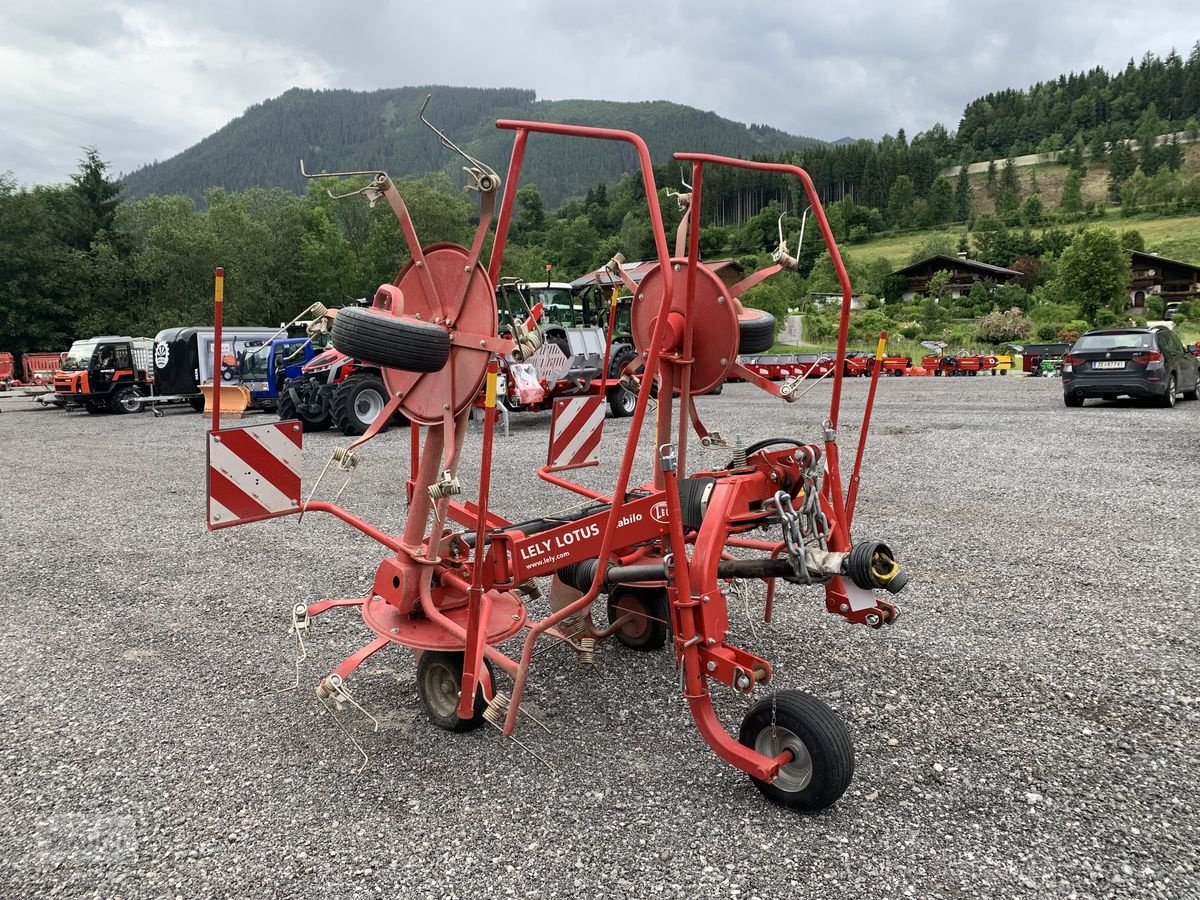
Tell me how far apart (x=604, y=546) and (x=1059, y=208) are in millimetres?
121312

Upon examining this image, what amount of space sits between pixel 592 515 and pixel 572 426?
61.4 inches

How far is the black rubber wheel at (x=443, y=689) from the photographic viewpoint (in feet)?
11.6

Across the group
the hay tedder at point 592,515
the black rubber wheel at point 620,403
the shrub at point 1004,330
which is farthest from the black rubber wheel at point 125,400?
the shrub at point 1004,330

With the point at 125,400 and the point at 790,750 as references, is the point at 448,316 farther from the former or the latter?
the point at 125,400

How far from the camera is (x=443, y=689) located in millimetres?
3658

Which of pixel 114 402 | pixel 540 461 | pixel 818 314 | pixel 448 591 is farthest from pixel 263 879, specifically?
pixel 818 314

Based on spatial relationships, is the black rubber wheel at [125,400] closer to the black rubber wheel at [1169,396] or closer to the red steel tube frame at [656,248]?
the red steel tube frame at [656,248]

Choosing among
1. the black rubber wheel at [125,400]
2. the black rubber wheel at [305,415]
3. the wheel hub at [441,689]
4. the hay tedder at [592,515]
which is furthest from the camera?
the black rubber wheel at [125,400]

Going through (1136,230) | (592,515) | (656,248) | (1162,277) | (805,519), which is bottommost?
(592,515)

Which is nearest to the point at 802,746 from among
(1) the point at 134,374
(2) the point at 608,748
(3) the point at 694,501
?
(2) the point at 608,748

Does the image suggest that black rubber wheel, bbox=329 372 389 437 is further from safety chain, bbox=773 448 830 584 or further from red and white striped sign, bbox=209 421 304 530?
safety chain, bbox=773 448 830 584

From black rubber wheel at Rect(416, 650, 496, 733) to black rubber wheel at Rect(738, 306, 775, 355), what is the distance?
80.7 inches

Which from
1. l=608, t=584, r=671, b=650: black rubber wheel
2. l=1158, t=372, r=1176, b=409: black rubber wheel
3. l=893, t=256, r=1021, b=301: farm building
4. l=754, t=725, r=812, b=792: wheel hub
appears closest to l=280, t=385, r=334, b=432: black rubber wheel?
l=608, t=584, r=671, b=650: black rubber wheel

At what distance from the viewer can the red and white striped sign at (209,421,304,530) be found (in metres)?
3.69
